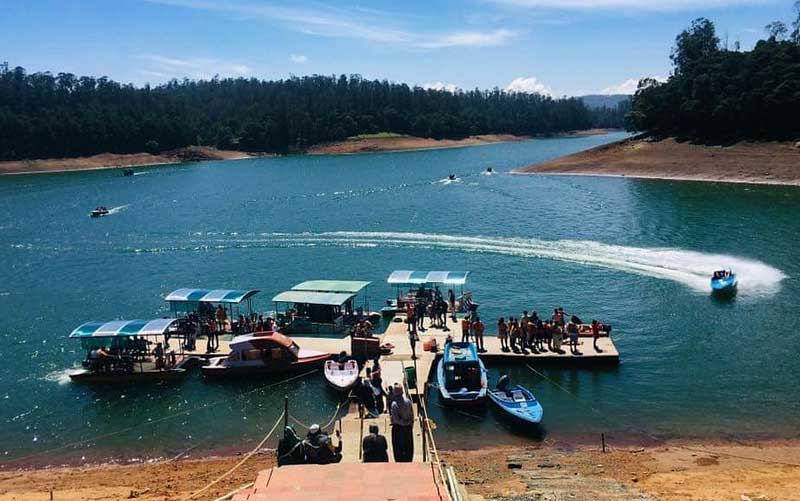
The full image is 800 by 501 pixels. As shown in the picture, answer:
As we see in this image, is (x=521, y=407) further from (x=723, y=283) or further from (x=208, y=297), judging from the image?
(x=723, y=283)

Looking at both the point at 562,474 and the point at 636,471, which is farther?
the point at 636,471

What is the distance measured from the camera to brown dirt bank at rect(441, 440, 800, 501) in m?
20.8

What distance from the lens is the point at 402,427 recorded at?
65.4ft

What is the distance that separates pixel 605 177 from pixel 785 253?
57711 millimetres

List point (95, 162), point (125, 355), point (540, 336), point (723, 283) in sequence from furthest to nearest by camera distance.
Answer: point (95, 162) < point (723, 283) < point (540, 336) < point (125, 355)

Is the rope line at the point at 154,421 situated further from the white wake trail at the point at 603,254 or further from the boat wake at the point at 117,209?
the boat wake at the point at 117,209

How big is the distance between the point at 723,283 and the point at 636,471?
2576 cm

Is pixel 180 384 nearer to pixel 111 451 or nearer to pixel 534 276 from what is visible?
pixel 111 451

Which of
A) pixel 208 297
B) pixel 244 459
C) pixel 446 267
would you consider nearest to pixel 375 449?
pixel 244 459

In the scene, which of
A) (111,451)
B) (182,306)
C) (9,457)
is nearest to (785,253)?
(182,306)

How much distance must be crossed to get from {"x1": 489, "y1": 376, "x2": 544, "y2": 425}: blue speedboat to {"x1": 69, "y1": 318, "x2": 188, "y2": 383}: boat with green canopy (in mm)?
16006

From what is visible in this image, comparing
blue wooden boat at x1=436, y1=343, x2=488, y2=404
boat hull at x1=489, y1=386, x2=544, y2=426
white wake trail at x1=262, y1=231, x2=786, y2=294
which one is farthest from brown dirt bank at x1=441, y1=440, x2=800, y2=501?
white wake trail at x1=262, y1=231, x2=786, y2=294

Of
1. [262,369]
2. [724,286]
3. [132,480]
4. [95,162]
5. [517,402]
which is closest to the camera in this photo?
[132,480]

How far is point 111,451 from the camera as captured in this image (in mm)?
28359
